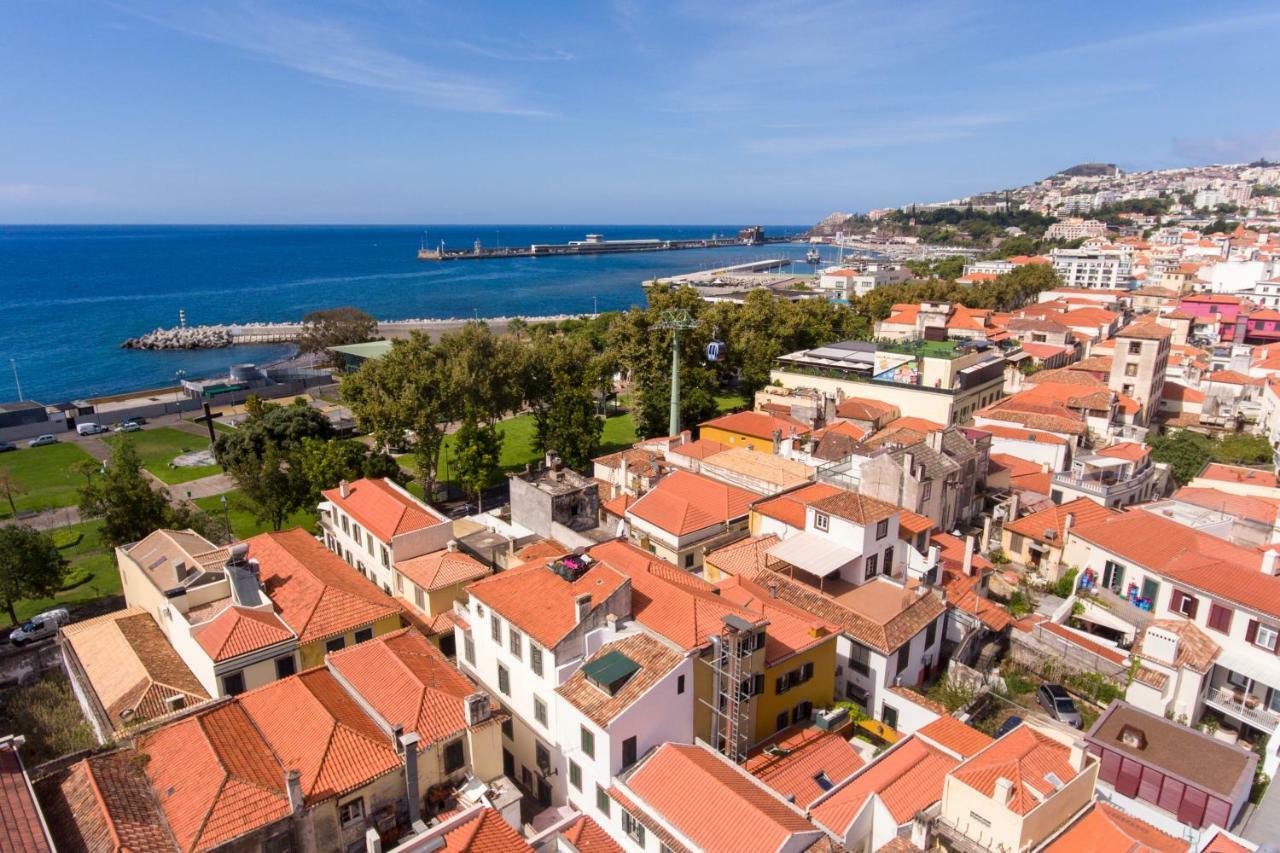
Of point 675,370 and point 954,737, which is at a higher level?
point 675,370

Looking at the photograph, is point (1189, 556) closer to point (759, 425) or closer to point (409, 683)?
point (759, 425)

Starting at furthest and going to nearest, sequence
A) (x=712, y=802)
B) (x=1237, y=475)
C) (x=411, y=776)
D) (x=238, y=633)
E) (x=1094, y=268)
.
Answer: (x=1094, y=268)
(x=1237, y=475)
(x=238, y=633)
(x=411, y=776)
(x=712, y=802)

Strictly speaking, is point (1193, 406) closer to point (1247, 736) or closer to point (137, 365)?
point (1247, 736)

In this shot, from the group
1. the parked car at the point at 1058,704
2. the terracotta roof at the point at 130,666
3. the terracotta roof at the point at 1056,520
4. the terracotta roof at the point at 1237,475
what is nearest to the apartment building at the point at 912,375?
the terracotta roof at the point at 1237,475

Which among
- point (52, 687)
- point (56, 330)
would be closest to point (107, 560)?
point (52, 687)

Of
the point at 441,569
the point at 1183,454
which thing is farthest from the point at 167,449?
the point at 1183,454

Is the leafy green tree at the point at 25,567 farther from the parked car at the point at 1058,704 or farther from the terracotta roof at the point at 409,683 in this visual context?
the parked car at the point at 1058,704
